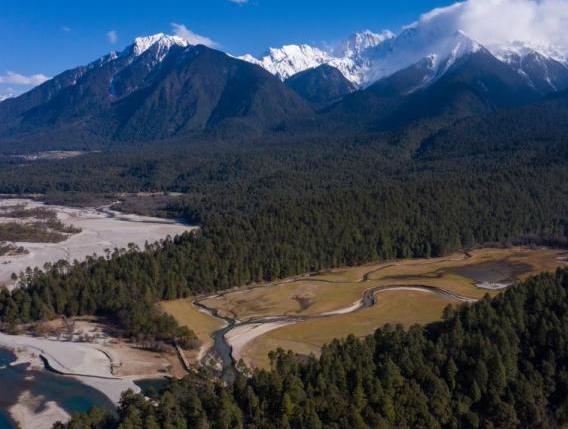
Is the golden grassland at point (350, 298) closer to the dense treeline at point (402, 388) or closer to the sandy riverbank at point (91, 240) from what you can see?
the dense treeline at point (402, 388)

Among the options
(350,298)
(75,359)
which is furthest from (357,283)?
(75,359)

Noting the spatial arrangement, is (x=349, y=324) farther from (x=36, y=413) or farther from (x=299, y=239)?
(x=299, y=239)

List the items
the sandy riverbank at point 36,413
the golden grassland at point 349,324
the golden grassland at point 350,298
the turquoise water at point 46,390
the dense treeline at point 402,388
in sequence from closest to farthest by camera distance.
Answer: the dense treeline at point 402,388 < the sandy riverbank at point 36,413 < the turquoise water at point 46,390 < the golden grassland at point 349,324 < the golden grassland at point 350,298

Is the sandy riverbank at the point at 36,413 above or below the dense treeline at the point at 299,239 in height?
below

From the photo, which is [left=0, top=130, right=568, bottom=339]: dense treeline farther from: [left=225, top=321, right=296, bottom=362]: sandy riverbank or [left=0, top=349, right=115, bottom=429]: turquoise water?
[left=0, top=349, right=115, bottom=429]: turquoise water

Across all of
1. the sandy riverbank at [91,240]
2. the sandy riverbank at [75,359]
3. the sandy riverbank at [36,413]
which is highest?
the sandy riverbank at [91,240]

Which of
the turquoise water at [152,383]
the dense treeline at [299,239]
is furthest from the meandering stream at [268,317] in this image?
the turquoise water at [152,383]

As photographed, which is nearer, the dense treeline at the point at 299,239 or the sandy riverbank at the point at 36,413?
the sandy riverbank at the point at 36,413
